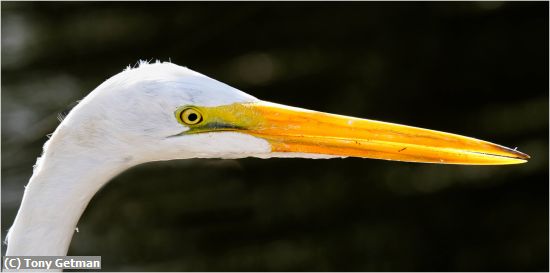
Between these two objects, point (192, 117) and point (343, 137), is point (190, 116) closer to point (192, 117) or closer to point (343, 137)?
point (192, 117)

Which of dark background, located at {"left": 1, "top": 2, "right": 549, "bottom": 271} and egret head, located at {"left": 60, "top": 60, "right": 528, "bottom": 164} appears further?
dark background, located at {"left": 1, "top": 2, "right": 549, "bottom": 271}

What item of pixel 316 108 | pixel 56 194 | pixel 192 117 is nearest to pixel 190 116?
pixel 192 117

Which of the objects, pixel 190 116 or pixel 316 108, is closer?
pixel 190 116

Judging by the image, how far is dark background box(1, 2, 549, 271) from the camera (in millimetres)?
3854

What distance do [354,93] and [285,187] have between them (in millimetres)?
661

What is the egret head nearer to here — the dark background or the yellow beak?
the yellow beak

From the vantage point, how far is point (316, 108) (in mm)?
3885

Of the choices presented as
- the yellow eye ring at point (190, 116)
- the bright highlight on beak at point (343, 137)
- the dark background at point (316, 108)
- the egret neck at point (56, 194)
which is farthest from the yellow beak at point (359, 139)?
the dark background at point (316, 108)

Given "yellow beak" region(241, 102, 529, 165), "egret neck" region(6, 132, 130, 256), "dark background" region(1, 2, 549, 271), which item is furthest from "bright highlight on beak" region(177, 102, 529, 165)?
"dark background" region(1, 2, 549, 271)

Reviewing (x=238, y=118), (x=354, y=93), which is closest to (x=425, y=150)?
(x=238, y=118)

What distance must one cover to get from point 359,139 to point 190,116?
43cm

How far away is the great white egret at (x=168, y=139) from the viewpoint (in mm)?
1657

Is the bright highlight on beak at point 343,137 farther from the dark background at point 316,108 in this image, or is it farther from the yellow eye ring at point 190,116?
the dark background at point 316,108

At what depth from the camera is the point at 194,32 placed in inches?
152
